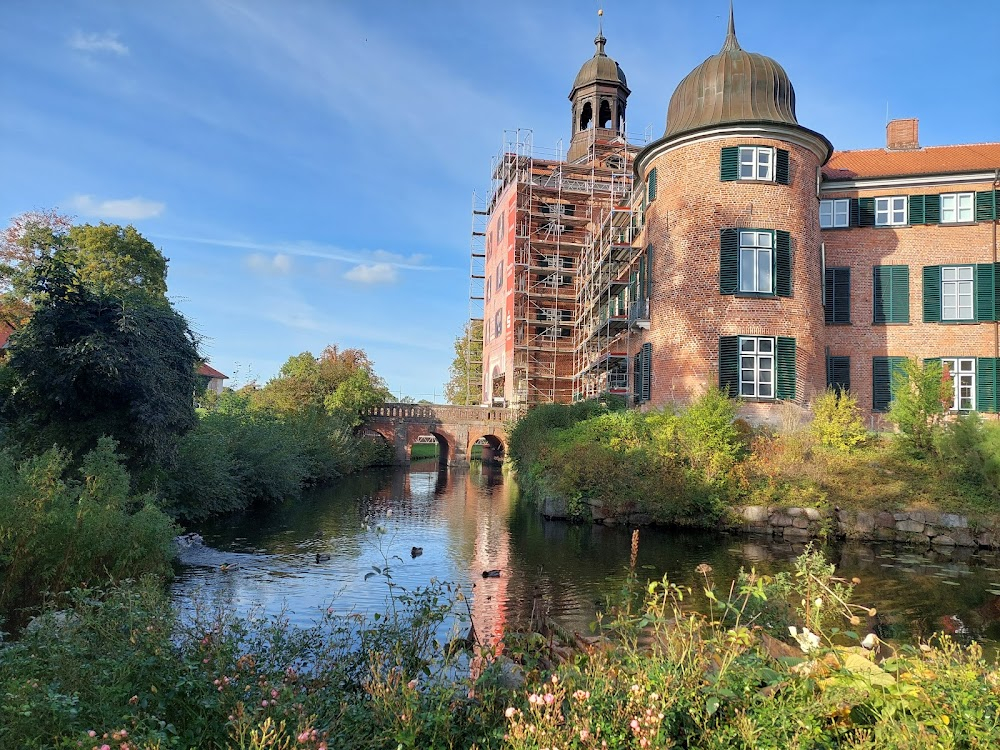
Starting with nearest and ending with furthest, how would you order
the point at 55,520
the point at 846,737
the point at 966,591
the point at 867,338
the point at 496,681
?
1. the point at 846,737
2. the point at 496,681
3. the point at 55,520
4. the point at 966,591
5. the point at 867,338

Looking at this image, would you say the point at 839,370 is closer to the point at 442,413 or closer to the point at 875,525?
the point at 875,525

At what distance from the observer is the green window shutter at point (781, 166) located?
2278 centimetres

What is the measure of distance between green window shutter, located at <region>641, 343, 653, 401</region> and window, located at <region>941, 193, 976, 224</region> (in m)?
10.9

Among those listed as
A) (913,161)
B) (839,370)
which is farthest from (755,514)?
(913,161)

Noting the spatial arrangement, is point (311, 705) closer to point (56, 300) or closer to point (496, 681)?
point (496, 681)

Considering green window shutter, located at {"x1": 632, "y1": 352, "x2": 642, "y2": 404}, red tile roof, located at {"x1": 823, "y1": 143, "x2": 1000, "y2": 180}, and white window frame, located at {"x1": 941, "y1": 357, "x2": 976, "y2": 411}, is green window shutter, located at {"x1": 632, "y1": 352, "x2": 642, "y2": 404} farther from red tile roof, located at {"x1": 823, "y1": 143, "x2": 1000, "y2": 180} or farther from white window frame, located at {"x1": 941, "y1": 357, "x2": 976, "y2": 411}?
white window frame, located at {"x1": 941, "y1": 357, "x2": 976, "y2": 411}

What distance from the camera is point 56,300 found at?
1245 centimetres

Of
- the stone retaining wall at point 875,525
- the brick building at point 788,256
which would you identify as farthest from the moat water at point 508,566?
the brick building at point 788,256

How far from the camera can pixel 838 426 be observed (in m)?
19.6

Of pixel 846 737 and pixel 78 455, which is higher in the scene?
pixel 78 455

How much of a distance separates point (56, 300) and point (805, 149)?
2133 cm

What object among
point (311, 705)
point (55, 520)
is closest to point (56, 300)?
point (55, 520)

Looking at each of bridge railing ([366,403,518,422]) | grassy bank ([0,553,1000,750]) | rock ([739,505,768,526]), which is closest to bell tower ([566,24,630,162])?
bridge railing ([366,403,518,422])

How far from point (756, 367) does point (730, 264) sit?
325 centimetres
